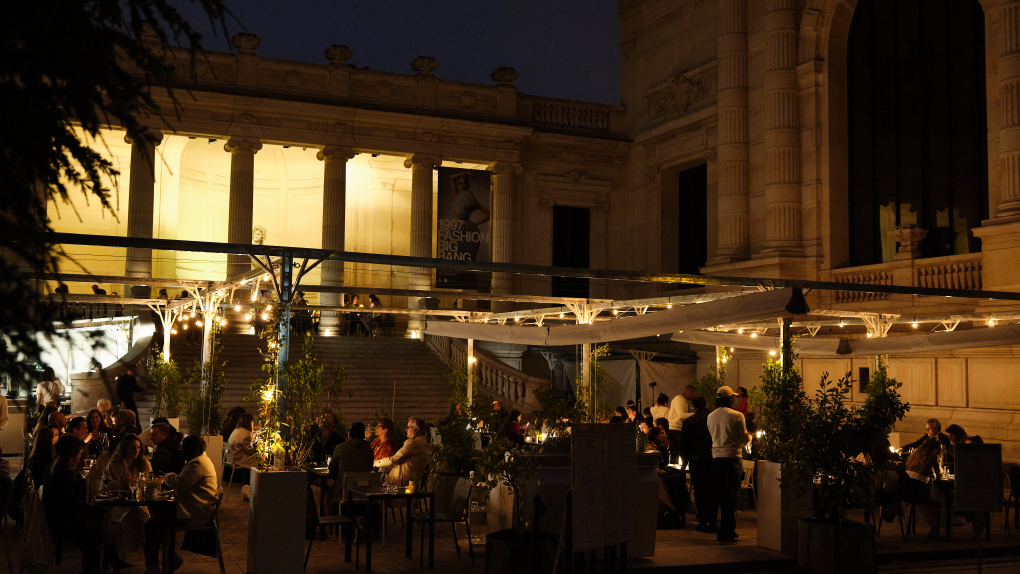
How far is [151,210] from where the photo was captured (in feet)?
78.3

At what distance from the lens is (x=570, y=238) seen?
28578mm

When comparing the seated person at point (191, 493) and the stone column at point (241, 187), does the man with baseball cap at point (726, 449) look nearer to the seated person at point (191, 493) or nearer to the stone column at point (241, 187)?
the seated person at point (191, 493)

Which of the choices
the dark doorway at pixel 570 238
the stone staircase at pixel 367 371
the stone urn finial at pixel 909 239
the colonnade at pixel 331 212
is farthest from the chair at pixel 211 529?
the dark doorway at pixel 570 238

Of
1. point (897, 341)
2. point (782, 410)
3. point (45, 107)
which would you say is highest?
point (45, 107)

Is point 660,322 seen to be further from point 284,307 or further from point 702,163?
point 702,163

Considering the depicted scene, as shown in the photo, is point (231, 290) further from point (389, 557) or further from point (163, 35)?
point (163, 35)

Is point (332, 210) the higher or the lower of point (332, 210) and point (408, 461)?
the higher

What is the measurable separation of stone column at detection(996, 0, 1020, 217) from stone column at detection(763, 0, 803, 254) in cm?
520

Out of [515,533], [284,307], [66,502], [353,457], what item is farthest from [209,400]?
[515,533]

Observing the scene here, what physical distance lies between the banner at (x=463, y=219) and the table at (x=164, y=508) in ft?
56.0

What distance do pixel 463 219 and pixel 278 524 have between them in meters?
18.2

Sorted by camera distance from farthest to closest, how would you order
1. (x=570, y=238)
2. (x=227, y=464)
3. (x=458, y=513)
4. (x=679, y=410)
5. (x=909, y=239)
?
(x=570, y=238) < (x=909, y=239) < (x=679, y=410) < (x=227, y=464) < (x=458, y=513)

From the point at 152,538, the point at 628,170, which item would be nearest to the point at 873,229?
the point at 628,170

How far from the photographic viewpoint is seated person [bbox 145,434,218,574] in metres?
7.60
